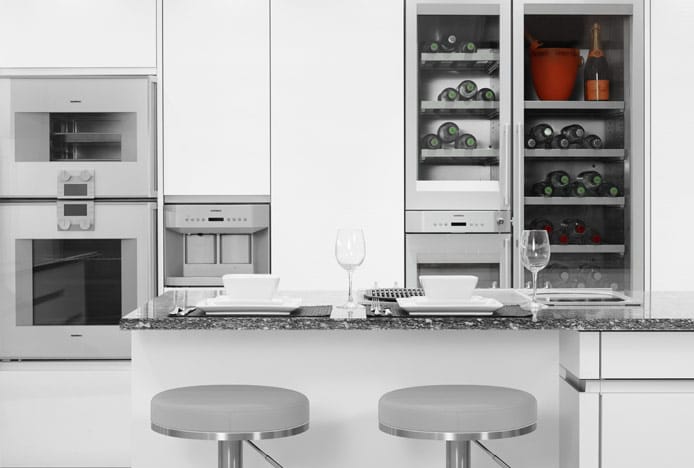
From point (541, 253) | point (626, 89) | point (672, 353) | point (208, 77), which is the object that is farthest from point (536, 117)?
point (672, 353)

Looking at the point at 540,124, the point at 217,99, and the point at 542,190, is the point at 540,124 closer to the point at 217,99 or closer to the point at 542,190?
the point at 542,190

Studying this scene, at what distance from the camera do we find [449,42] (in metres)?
3.96

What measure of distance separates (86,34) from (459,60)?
1618mm

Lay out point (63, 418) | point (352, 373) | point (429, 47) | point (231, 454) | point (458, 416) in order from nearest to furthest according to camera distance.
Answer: point (458, 416) < point (231, 454) < point (352, 373) < point (63, 418) < point (429, 47)

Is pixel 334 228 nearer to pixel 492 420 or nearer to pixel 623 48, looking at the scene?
pixel 623 48

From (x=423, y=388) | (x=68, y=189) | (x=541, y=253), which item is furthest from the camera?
(x=68, y=189)

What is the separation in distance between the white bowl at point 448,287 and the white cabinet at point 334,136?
1581 millimetres

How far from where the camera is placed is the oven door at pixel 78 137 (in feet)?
12.5

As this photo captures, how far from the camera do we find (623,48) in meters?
4.03

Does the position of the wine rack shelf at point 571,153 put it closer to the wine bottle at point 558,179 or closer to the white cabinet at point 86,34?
the wine bottle at point 558,179

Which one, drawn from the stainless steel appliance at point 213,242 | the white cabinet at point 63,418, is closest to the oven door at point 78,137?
the stainless steel appliance at point 213,242

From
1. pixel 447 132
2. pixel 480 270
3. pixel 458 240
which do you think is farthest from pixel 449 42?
pixel 480 270

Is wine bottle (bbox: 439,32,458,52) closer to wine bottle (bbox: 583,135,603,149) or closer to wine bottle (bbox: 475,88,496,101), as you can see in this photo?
wine bottle (bbox: 475,88,496,101)

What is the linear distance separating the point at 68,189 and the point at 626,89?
248cm
